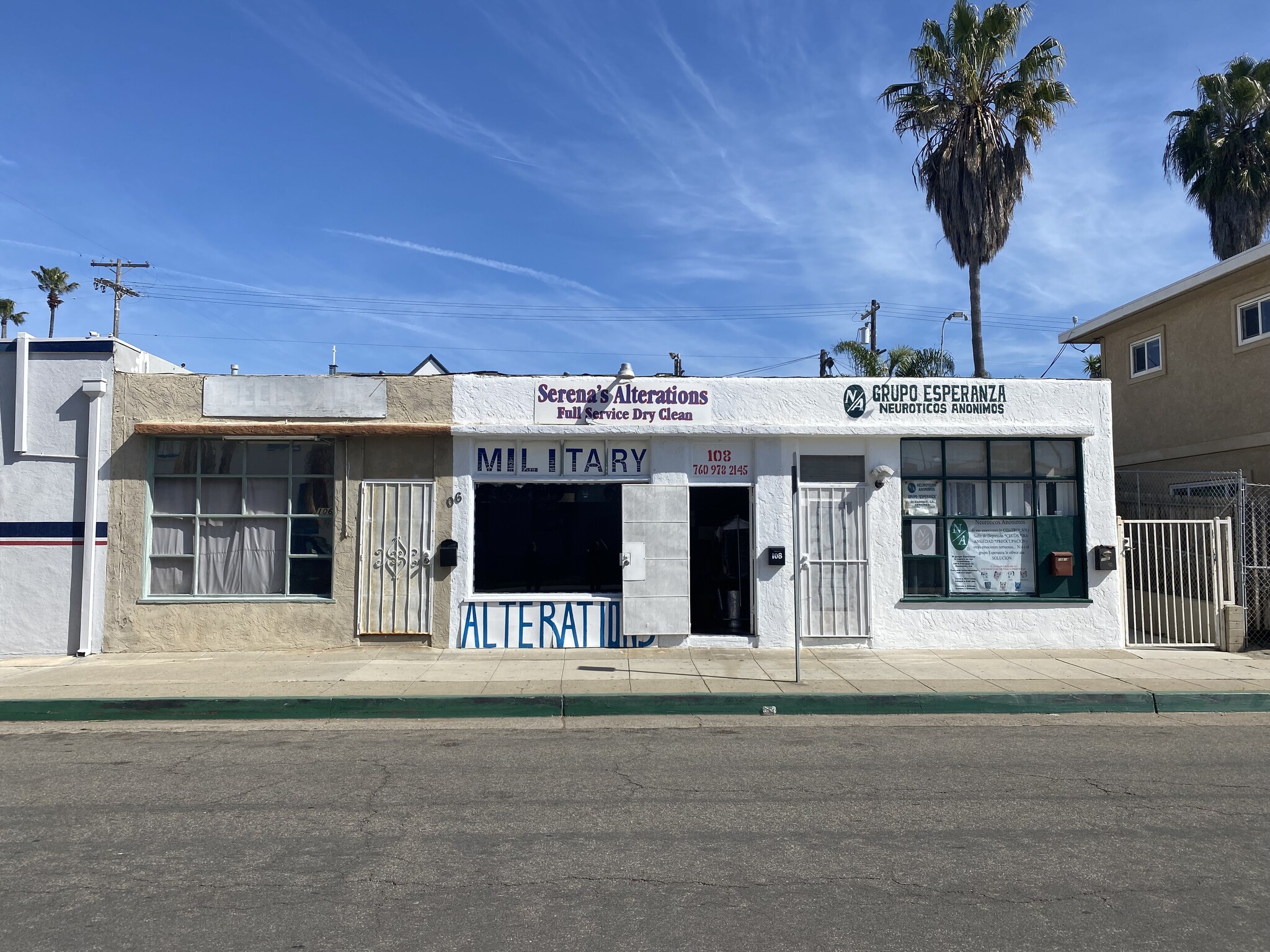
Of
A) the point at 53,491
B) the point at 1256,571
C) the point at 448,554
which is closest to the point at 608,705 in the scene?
the point at 448,554

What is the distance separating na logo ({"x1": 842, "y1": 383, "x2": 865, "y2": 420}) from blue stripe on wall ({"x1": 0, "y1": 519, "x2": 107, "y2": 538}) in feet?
33.8

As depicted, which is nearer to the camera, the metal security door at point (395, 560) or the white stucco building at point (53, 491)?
the white stucco building at point (53, 491)

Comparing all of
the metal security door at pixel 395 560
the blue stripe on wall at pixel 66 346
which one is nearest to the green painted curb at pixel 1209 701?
the metal security door at pixel 395 560

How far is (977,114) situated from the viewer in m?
20.2

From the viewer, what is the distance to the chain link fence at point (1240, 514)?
13.3m

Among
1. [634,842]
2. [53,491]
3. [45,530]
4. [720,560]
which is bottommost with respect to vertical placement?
[634,842]

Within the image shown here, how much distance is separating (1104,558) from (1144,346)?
8.25 metres

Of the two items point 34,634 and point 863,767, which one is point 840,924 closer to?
point 863,767

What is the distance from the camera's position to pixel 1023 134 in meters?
20.3

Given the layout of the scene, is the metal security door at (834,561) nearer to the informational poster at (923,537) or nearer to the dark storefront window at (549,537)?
the informational poster at (923,537)

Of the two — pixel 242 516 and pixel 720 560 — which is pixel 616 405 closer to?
pixel 720 560

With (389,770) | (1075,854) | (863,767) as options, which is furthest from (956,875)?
(389,770)

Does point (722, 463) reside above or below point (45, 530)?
above

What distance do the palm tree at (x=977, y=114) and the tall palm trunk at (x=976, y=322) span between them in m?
0.06
